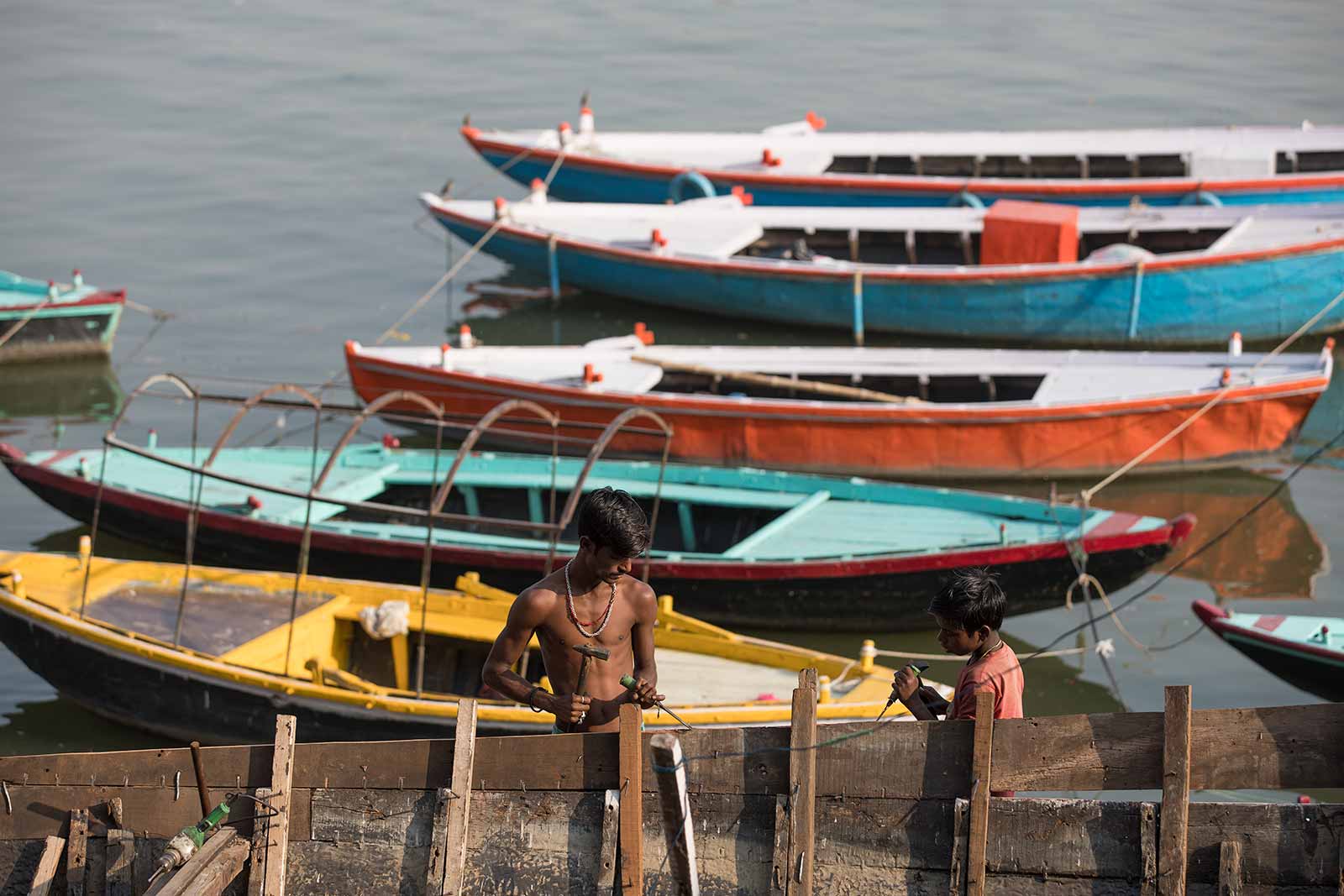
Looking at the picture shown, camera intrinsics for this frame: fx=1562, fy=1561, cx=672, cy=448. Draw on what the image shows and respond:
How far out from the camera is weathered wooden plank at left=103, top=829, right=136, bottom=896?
5922 mm

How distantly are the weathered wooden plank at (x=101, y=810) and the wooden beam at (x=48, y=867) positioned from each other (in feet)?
0.26

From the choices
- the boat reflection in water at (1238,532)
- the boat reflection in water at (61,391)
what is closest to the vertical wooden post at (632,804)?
the boat reflection in water at (1238,532)

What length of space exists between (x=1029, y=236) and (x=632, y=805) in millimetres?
11322

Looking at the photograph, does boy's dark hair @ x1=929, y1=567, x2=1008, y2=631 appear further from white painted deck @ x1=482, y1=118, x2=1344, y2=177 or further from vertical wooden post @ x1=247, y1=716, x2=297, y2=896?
white painted deck @ x1=482, y1=118, x2=1344, y2=177

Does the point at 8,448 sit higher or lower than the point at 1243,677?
higher

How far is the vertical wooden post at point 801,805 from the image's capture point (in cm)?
528

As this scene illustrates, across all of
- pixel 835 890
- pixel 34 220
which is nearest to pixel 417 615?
pixel 835 890

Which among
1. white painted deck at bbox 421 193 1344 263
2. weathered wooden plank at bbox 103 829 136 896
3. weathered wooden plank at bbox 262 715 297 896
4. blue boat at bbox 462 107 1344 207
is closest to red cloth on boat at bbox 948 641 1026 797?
weathered wooden plank at bbox 262 715 297 896

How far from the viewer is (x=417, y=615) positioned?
945 centimetres

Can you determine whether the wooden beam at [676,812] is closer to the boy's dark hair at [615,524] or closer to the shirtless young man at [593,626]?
the shirtless young man at [593,626]

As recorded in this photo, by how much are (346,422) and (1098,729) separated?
Answer: 36.0 feet

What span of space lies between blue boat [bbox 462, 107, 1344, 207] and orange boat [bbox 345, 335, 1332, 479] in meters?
4.87

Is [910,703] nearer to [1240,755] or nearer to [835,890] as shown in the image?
[835,890]

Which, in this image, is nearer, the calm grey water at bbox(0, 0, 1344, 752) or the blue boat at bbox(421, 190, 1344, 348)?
the calm grey water at bbox(0, 0, 1344, 752)
